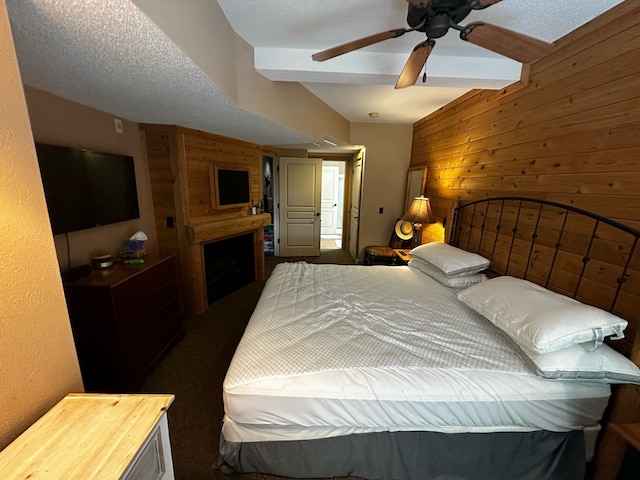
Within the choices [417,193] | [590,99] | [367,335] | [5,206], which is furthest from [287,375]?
[417,193]

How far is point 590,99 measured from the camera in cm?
148

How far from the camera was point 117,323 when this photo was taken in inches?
65.5

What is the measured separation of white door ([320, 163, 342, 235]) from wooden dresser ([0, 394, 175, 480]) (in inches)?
256

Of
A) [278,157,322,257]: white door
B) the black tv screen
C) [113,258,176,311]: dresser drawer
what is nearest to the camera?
the black tv screen

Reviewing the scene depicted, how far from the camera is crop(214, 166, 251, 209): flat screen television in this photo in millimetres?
3062

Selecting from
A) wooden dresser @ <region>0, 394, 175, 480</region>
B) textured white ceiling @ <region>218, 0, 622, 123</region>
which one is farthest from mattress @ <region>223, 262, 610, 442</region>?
textured white ceiling @ <region>218, 0, 622, 123</region>

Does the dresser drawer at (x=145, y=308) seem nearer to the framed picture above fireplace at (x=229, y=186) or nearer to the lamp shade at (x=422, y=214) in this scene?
the framed picture above fireplace at (x=229, y=186)

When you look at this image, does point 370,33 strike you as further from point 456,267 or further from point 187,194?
point 187,194

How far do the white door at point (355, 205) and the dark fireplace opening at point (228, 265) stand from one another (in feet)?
6.38

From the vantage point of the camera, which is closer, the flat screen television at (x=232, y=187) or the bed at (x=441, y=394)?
the bed at (x=441, y=394)

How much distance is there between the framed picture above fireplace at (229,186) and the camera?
300 cm

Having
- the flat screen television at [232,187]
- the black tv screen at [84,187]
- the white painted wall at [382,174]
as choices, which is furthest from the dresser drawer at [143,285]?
the white painted wall at [382,174]

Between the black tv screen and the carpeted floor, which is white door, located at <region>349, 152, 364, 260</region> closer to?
the carpeted floor

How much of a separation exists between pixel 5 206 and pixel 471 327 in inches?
81.0
